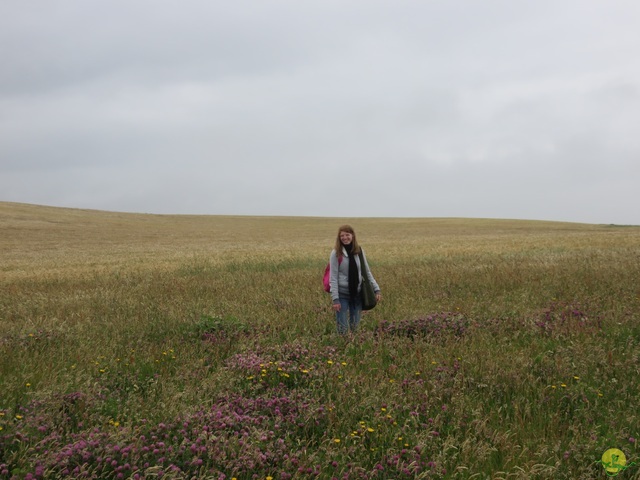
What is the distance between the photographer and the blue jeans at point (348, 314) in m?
7.26

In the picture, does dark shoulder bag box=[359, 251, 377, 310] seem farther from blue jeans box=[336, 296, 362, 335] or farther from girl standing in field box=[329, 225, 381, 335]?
blue jeans box=[336, 296, 362, 335]

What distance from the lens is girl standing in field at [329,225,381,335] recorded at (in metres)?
7.41

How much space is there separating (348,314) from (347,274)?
588 millimetres

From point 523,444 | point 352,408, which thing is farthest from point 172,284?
point 523,444

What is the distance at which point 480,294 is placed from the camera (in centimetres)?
1016

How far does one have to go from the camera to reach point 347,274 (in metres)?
7.50

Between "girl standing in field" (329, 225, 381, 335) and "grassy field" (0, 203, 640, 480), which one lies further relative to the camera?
"girl standing in field" (329, 225, 381, 335)

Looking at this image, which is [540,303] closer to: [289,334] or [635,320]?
[635,320]

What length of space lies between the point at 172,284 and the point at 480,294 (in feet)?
24.2
